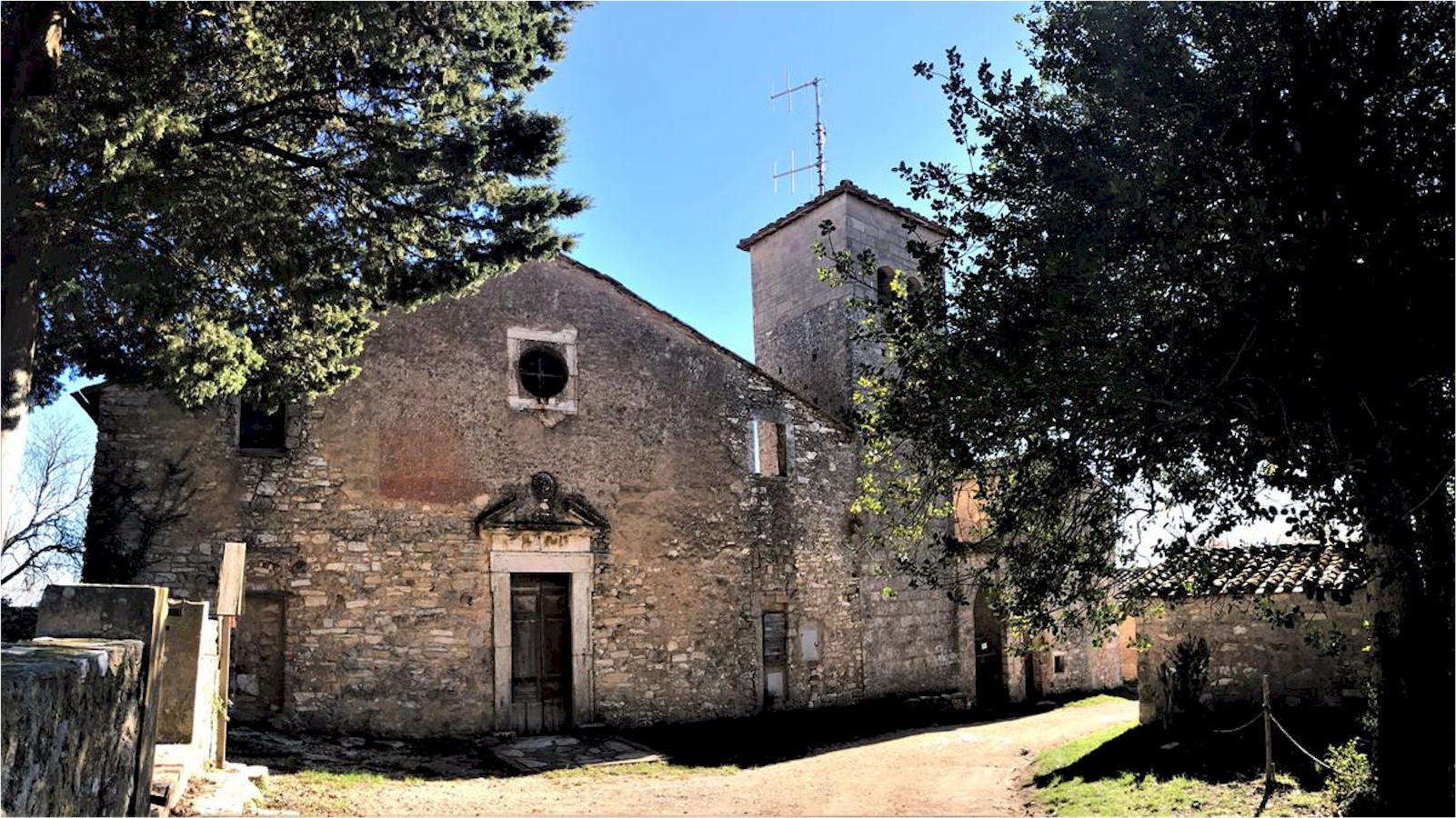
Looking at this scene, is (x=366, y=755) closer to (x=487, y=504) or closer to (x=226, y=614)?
(x=226, y=614)

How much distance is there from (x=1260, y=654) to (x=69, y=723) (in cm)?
1135

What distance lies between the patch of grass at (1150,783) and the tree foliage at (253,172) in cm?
721

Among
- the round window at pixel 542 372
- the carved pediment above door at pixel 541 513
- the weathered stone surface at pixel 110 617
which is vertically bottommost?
the weathered stone surface at pixel 110 617

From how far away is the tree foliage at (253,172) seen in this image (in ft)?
22.0

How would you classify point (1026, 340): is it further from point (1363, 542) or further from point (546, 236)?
point (546, 236)

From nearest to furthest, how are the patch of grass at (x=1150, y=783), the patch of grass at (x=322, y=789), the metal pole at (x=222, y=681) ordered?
the patch of grass at (x=322, y=789), the patch of grass at (x=1150, y=783), the metal pole at (x=222, y=681)

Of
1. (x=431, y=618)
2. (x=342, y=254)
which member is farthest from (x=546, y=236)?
(x=431, y=618)

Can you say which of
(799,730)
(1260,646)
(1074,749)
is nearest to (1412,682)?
(1260,646)

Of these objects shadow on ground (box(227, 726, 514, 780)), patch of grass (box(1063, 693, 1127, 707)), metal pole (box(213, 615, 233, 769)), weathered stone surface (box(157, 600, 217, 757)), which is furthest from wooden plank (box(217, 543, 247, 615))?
patch of grass (box(1063, 693, 1127, 707))

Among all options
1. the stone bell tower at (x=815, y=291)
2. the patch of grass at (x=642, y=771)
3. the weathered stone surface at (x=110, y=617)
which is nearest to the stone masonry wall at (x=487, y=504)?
the stone bell tower at (x=815, y=291)

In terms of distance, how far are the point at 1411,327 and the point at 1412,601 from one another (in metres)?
1.75

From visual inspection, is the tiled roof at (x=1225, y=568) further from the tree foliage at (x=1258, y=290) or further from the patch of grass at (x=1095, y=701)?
the patch of grass at (x=1095, y=701)

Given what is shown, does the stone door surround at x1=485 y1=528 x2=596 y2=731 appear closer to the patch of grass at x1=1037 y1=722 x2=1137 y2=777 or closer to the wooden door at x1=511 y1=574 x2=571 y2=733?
the wooden door at x1=511 y1=574 x2=571 y2=733

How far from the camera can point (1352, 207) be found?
608 centimetres
